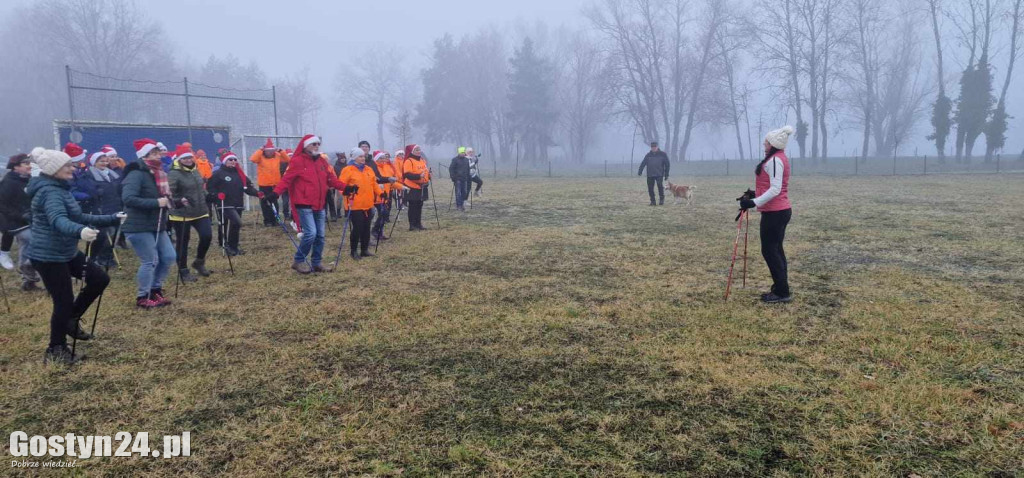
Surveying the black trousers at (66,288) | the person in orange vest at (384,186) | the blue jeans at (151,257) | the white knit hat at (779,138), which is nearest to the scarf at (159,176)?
the blue jeans at (151,257)

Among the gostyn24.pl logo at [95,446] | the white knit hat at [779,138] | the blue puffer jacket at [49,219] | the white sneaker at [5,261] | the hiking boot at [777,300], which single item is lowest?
the gostyn24.pl logo at [95,446]

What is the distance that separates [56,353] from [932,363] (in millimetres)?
7458

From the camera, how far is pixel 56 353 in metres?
5.04

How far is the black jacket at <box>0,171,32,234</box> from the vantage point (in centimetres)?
727

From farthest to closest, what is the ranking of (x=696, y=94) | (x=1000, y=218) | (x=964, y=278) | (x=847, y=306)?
(x=696, y=94)
(x=1000, y=218)
(x=964, y=278)
(x=847, y=306)

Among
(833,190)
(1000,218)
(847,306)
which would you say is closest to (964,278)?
(847,306)

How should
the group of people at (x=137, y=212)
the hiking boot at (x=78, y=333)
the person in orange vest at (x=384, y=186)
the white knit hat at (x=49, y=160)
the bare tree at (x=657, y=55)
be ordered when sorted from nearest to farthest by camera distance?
the white knit hat at (x=49, y=160) → the group of people at (x=137, y=212) → the hiking boot at (x=78, y=333) → the person in orange vest at (x=384, y=186) → the bare tree at (x=657, y=55)

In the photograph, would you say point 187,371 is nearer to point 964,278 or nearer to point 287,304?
point 287,304

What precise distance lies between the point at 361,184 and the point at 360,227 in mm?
775

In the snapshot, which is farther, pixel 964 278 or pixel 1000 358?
pixel 964 278

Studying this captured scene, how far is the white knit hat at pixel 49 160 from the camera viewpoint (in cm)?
471

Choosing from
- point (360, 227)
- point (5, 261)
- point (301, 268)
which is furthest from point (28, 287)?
point (360, 227)

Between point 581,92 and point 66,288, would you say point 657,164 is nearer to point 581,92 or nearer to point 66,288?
point 66,288

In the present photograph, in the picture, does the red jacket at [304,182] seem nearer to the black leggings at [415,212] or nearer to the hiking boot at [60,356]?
the hiking boot at [60,356]
